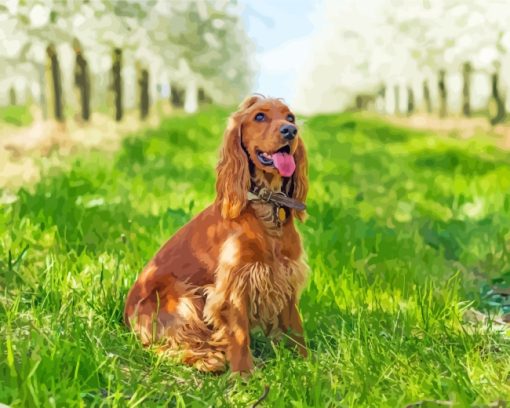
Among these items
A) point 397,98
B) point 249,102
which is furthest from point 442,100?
point 397,98

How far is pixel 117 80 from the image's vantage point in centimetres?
1897

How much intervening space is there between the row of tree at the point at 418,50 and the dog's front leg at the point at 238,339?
1600 centimetres

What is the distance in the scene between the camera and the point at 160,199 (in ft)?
26.9

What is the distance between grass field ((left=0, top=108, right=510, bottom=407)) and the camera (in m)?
3.32

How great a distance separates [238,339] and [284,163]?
0.92 m

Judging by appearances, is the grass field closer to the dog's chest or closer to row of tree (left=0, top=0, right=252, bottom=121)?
the dog's chest

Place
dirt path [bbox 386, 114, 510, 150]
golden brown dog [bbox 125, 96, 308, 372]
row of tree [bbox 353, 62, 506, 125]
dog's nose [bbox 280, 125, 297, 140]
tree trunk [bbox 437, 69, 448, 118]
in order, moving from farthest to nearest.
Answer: tree trunk [bbox 437, 69, 448, 118]
row of tree [bbox 353, 62, 506, 125]
dirt path [bbox 386, 114, 510, 150]
golden brown dog [bbox 125, 96, 308, 372]
dog's nose [bbox 280, 125, 297, 140]

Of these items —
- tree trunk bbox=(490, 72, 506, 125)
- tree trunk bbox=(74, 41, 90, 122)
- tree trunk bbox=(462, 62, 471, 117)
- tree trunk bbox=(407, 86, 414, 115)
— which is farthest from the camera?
tree trunk bbox=(407, 86, 414, 115)

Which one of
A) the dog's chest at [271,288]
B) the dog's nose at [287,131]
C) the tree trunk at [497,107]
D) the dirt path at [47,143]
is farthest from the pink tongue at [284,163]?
the tree trunk at [497,107]

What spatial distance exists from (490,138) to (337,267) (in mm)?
16479

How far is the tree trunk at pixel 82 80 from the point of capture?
17234 mm

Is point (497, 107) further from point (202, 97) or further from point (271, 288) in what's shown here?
point (271, 288)

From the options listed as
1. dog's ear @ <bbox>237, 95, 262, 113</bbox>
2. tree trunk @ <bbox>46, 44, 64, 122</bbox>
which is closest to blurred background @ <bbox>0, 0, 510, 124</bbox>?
tree trunk @ <bbox>46, 44, 64, 122</bbox>

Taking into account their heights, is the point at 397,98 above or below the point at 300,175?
below
